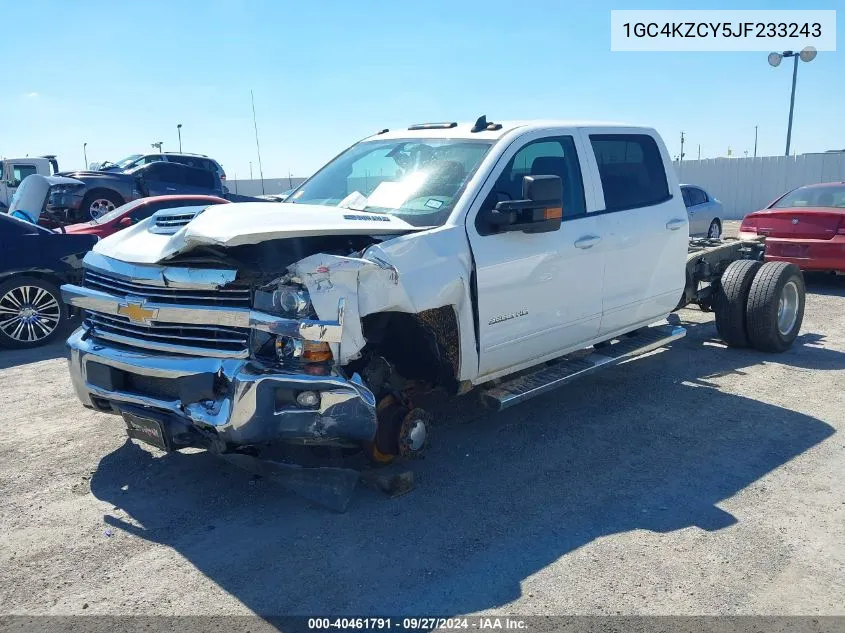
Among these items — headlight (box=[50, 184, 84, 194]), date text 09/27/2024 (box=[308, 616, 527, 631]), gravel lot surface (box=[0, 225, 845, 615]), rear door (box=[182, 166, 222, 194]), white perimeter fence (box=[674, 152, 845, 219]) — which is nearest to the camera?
date text 09/27/2024 (box=[308, 616, 527, 631])

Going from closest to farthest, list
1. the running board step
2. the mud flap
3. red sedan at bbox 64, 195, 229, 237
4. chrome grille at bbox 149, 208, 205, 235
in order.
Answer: the mud flap
chrome grille at bbox 149, 208, 205, 235
the running board step
red sedan at bbox 64, 195, 229, 237

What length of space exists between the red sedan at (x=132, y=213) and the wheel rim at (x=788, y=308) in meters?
7.54

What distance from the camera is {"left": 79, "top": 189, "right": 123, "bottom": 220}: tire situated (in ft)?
54.8

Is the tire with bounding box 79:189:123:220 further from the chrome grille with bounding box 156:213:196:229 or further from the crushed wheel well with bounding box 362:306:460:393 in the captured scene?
the crushed wheel well with bounding box 362:306:460:393

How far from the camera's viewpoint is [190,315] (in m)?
3.76

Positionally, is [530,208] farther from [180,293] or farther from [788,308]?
[788,308]

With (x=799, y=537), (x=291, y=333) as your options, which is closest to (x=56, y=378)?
(x=291, y=333)

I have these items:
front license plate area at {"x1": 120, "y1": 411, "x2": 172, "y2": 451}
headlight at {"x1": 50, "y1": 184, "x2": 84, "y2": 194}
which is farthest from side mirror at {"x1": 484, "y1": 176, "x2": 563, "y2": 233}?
headlight at {"x1": 50, "y1": 184, "x2": 84, "y2": 194}

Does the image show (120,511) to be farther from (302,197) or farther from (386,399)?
(302,197)

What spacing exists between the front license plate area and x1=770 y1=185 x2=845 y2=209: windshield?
379 inches

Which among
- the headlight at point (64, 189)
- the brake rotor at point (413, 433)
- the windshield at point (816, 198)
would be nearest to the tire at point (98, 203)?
the headlight at point (64, 189)

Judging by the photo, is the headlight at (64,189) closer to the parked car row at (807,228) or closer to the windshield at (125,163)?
the windshield at (125,163)

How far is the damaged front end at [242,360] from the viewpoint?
359 centimetres

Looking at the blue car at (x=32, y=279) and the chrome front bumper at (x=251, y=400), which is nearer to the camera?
the chrome front bumper at (x=251, y=400)
